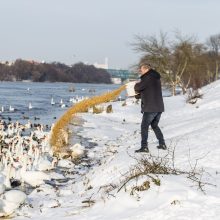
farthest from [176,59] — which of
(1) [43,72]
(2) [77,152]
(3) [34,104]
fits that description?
(1) [43,72]

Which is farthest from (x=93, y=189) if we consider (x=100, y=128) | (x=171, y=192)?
(x=100, y=128)

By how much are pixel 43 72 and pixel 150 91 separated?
130m

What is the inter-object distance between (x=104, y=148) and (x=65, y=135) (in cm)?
214

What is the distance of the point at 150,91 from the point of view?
408 inches

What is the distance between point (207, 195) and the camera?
623 cm

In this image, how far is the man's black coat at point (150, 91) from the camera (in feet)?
34.0

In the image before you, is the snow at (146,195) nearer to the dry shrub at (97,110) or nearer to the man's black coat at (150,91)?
the man's black coat at (150,91)

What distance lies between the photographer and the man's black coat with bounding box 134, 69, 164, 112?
10.4m

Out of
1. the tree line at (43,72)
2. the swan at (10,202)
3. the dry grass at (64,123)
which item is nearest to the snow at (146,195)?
the swan at (10,202)

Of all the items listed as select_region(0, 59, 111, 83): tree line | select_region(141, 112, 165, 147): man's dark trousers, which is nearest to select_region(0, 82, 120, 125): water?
select_region(141, 112, 165, 147): man's dark trousers

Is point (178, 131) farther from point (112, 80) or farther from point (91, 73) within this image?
point (112, 80)

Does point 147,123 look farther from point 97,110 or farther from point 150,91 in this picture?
point 97,110

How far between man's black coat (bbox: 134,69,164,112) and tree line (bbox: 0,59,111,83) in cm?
12084

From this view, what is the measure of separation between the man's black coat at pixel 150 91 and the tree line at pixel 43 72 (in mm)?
120840
